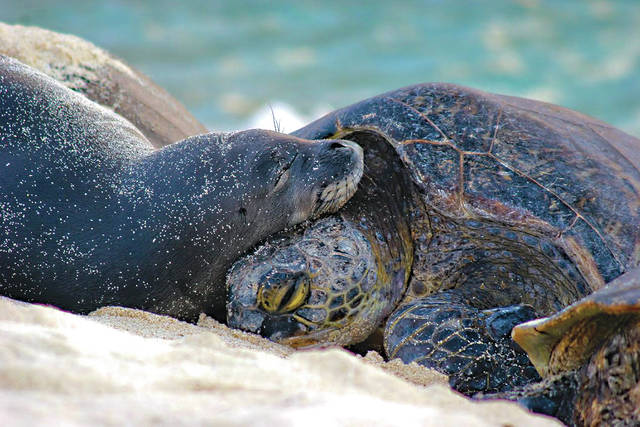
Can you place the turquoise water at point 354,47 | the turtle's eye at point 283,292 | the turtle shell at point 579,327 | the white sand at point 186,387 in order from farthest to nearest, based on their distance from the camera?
1. the turquoise water at point 354,47
2. the turtle's eye at point 283,292
3. the turtle shell at point 579,327
4. the white sand at point 186,387

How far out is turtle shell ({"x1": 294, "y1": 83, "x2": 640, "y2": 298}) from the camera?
1.97m

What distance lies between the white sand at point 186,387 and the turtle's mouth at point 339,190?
0.87 metres

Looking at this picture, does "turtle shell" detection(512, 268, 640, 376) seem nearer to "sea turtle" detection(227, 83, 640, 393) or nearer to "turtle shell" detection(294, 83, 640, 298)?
"sea turtle" detection(227, 83, 640, 393)

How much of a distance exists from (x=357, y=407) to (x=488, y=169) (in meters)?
1.31

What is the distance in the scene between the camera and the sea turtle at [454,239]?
1.93m

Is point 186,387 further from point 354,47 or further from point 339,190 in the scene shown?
point 354,47

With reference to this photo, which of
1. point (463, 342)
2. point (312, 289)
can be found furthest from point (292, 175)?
point (463, 342)

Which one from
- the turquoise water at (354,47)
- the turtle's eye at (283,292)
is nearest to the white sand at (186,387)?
the turtle's eye at (283,292)

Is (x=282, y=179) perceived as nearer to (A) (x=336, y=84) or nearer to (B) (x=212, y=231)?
(B) (x=212, y=231)

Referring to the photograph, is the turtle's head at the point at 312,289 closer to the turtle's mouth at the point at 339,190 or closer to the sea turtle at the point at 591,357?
the turtle's mouth at the point at 339,190

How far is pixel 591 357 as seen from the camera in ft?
4.83

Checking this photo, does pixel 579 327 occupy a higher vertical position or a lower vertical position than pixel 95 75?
lower

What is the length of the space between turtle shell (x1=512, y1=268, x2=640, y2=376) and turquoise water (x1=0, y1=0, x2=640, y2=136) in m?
5.68

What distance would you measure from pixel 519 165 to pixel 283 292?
0.85m
